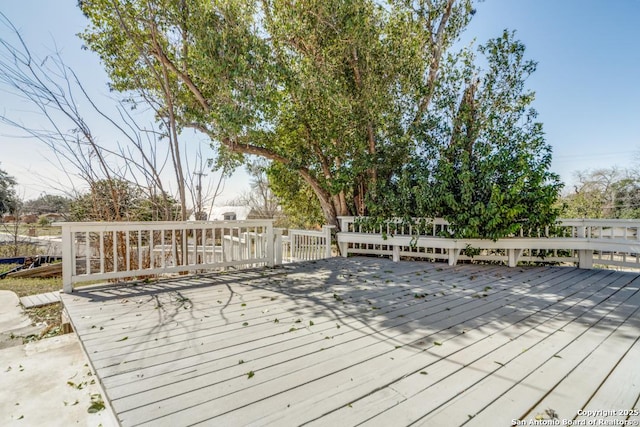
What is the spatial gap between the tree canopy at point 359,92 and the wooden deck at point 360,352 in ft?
7.10

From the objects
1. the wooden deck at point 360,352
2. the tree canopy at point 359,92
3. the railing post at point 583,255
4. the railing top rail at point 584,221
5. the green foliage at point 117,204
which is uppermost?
the tree canopy at point 359,92

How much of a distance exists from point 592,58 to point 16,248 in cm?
1866

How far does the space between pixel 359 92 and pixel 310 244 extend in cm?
352

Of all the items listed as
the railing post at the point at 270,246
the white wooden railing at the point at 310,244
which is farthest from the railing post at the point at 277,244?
the white wooden railing at the point at 310,244

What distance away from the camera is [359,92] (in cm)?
657

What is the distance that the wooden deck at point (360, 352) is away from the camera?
147 centimetres

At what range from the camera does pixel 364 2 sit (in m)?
6.04

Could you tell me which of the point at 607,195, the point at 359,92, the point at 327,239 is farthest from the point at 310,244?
the point at 607,195

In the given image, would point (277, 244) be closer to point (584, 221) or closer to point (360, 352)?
point (360, 352)

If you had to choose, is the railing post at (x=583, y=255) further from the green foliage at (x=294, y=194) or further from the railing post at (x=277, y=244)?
the green foliage at (x=294, y=194)

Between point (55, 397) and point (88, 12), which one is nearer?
point (55, 397)

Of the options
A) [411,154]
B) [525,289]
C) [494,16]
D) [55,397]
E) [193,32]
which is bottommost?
[55,397]

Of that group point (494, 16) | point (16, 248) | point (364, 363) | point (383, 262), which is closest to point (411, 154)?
point (383, 262)

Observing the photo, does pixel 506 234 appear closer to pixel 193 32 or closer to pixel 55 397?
pixel 55 397
